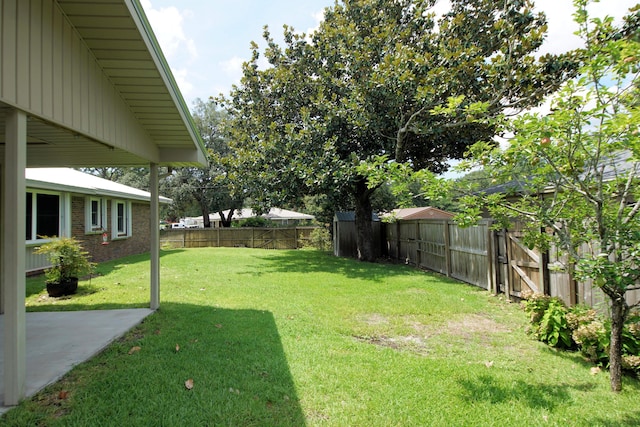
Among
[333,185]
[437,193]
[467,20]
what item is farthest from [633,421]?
[467,20]

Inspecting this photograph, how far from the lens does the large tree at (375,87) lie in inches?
386

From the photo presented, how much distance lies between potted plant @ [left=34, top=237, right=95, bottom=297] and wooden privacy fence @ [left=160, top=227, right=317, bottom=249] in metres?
14.8

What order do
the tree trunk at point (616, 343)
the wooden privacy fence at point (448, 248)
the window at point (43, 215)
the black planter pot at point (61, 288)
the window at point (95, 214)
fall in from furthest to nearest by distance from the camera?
the window at point (95, 214), the window at point (43, 215), the wooden privacy fence at point (448, 248), the black planter pot at point (61, 288), the tree trunk at point (616, 343)

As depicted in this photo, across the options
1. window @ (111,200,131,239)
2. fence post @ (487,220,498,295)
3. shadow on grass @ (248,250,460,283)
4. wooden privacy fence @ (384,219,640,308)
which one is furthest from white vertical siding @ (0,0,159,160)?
window @ (111,200,131,239)

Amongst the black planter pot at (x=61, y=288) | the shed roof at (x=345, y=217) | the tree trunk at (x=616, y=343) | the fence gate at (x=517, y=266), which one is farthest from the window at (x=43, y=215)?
the tree trunk at (x=616, y=343)

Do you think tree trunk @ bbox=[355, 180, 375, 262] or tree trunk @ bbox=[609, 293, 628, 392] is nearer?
tree trunk @ bbox=[609, 293, 628, 392]

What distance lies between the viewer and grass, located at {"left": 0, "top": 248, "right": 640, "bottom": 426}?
2.82 metres

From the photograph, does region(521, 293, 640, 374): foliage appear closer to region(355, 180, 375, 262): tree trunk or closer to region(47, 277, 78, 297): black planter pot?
region(47, 277, 78, 297): black planter pot

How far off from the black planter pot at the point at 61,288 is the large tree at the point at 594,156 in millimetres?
8171

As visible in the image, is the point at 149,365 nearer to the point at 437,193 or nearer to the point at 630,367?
the point at 437,193

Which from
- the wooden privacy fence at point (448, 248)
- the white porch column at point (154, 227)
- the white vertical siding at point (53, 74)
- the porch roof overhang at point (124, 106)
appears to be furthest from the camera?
the wooden privacy fence at point (448, 248)

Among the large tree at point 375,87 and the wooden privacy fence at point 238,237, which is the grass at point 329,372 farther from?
the wooden privacy fence at point 238,237

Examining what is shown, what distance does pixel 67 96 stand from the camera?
3.33m

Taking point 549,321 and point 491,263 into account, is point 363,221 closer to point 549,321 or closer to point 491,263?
point 491,263
